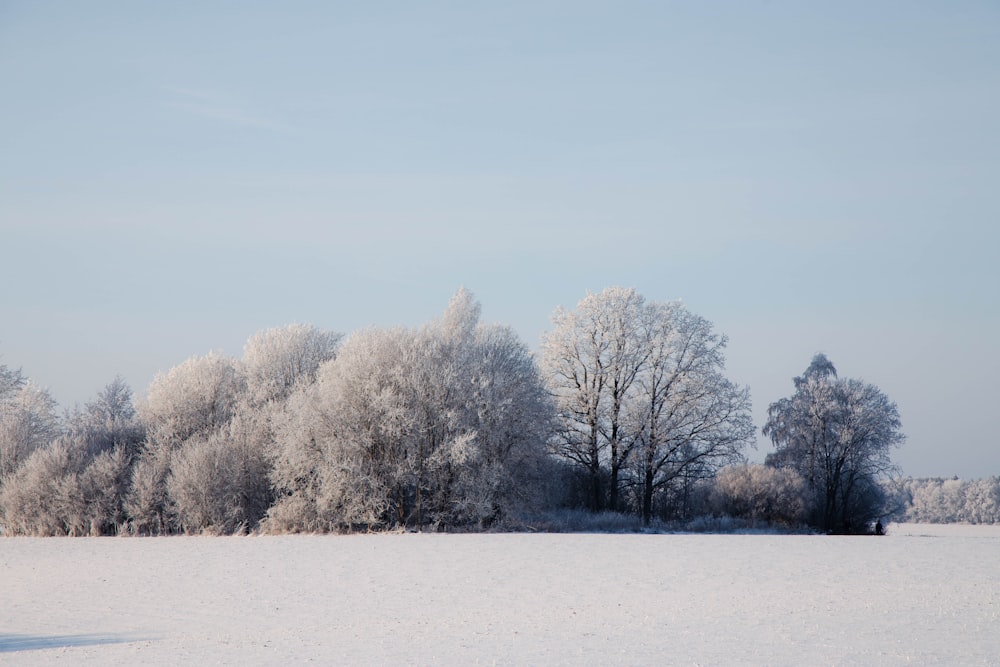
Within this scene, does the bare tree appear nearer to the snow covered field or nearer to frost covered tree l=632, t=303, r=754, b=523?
frost covered tree l=632, t=303, r=754, b=523

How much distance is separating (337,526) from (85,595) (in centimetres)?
1542

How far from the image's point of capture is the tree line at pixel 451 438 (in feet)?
121

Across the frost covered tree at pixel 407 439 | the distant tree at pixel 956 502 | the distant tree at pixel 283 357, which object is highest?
the distant tree at pixel 283 357

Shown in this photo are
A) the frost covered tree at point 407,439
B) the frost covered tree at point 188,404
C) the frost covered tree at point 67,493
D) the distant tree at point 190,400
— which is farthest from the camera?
the distant tree at point 190,400

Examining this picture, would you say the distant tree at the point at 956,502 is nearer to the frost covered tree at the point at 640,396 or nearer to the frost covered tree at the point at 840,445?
the frost covered tree at the point at 840,445

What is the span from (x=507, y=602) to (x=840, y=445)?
3507 centimetres

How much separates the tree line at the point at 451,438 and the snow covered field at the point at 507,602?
5.51 metres

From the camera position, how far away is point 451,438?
3738 centimetres

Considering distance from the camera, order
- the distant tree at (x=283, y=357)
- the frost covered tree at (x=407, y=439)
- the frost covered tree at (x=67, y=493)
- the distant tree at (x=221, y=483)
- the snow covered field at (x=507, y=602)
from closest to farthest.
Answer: the snow covered field at (x=507, y=602) → the frost covered tree at (x=407, y=439) → the distant tree at (x=221, y=483) → the frost covered tree at (x=67, y=493) → the distant tree at (x=283, y=357)

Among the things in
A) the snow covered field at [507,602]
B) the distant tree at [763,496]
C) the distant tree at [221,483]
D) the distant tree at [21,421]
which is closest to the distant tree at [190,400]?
the distant tree at [221,483]

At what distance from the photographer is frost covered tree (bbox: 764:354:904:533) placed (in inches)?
1896

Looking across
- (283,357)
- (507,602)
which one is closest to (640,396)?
(283,357)

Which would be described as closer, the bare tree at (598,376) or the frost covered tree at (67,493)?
the frost covered tree at (67,493)

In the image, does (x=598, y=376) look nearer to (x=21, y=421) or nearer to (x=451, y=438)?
(x=451, y=438)
